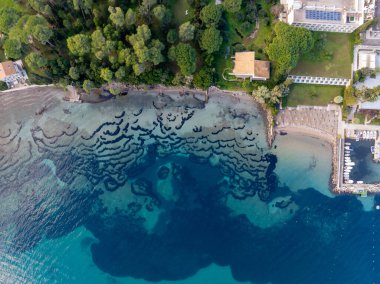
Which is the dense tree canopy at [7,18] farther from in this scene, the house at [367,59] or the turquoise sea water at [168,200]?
the house at [367,59]

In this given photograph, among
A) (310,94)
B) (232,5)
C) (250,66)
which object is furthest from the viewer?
(310,94)

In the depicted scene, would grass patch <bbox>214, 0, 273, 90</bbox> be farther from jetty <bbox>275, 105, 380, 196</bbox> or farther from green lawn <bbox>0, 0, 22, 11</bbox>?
green lawn <bbox>0, 0, 22, 11</bbox>

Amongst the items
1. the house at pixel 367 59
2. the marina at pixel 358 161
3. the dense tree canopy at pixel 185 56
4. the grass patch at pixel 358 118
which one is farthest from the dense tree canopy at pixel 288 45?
the marina at pixel 358 161

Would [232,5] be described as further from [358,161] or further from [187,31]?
[358,161]

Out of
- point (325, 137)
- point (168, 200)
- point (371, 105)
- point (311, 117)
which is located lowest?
point (168, 200)

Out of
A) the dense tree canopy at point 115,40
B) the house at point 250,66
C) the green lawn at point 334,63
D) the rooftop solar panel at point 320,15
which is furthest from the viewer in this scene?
the green lawn at point 334,63

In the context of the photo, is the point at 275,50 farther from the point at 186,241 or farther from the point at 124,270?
the point at 124,270

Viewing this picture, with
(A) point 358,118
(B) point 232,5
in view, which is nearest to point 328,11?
(B) point 232,5
